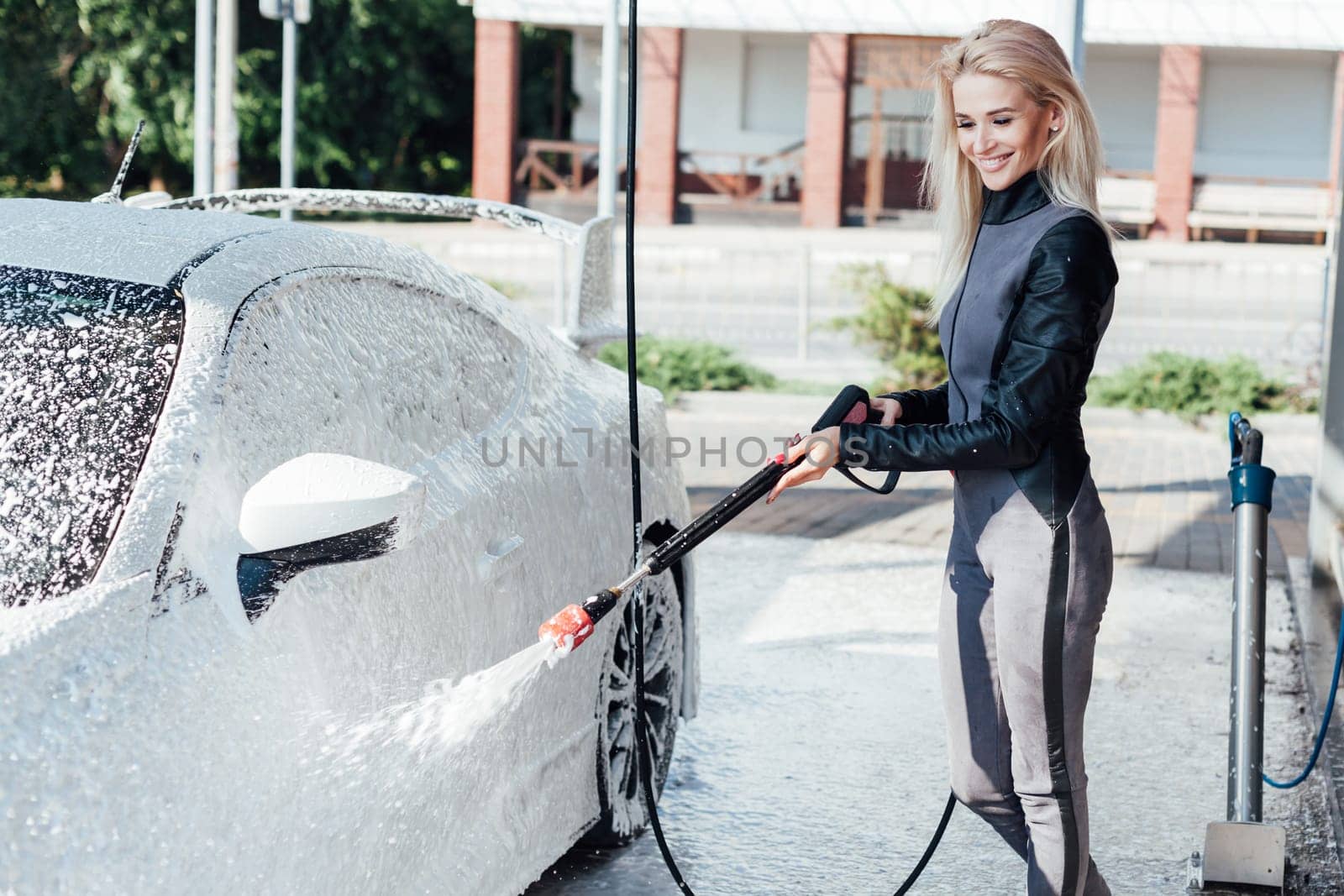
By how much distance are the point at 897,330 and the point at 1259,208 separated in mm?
17911

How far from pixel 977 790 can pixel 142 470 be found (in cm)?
161

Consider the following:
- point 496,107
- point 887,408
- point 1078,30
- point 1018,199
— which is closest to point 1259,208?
point 496,107

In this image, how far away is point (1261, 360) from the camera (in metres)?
15.3

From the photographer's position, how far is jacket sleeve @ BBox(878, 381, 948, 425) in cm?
322

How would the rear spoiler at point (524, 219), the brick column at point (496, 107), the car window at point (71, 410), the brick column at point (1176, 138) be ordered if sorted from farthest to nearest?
1. the brick column at point (496, 107)
2. the brick column at point (1176, 138)
3. the rear spoiler at point (524, 219)
4. the car window at point (71, 410)

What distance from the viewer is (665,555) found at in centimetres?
272

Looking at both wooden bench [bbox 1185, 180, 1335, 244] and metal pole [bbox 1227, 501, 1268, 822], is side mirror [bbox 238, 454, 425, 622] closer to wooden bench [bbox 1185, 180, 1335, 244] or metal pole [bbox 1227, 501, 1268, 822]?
metal pole [bbox 1227, 501, 1268, 822]

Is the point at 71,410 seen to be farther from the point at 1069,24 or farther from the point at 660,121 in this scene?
the point at 660,121

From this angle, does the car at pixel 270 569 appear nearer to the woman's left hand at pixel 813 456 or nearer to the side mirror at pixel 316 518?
the side mirror at pixel 316 518

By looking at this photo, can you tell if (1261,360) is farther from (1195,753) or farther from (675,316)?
(1195,753)

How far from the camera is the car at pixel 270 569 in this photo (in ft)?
6.68

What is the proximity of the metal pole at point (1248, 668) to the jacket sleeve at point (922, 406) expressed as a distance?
1.02m

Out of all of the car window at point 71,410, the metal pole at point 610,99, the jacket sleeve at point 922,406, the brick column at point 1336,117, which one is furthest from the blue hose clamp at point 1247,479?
the brick column at point 1336,117

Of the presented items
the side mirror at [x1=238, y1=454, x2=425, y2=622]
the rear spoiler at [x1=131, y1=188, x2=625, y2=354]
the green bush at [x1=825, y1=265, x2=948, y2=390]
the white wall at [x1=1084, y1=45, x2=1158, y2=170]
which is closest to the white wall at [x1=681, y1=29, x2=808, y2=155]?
the white wall at [x1=1084, y1=45, x2=1158, y2=170]
